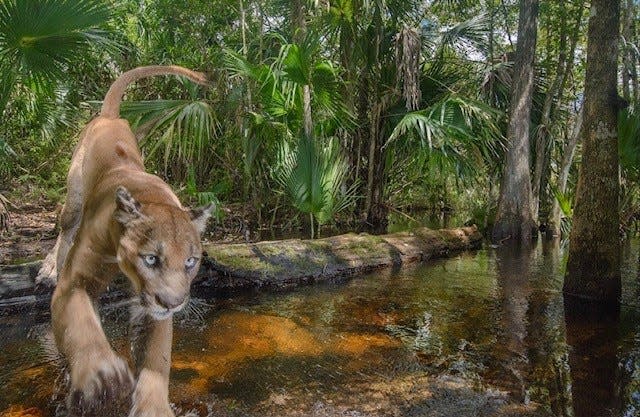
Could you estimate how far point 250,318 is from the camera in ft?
→ 16.0

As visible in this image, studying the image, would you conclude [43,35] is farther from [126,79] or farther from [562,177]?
[562,177]

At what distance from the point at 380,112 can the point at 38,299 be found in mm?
7354

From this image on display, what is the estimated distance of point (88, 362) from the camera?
2.38 metres

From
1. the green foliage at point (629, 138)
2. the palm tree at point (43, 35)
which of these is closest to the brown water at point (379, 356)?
the palm tree at point (43, 35)

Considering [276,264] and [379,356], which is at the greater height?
[276,264]

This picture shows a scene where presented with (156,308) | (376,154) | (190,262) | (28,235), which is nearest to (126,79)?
(190,262)

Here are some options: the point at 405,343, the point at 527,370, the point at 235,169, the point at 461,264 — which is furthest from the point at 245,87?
the point at 527,370

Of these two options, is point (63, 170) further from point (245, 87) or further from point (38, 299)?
point (38, 299)

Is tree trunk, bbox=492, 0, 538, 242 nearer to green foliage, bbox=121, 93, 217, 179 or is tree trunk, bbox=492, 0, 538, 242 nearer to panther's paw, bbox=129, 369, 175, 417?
green foliage, bbox=121, 93, 217, 179

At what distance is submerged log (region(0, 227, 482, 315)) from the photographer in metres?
4.89

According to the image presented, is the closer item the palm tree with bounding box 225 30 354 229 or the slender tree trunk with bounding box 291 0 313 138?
the palm tree with bounding box 225 30 354 229

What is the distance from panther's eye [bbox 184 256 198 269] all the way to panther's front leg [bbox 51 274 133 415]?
545mm

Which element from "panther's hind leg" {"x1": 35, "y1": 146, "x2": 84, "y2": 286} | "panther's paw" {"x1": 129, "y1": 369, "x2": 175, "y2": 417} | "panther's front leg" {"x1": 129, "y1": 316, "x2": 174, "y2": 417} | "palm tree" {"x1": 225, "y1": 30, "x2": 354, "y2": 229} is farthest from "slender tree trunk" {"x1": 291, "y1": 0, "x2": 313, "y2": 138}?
"panther's paw" {"x1": 129, "y1": 369, "x2": 175, "y2": 417}

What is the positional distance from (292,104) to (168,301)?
5.96 metres
